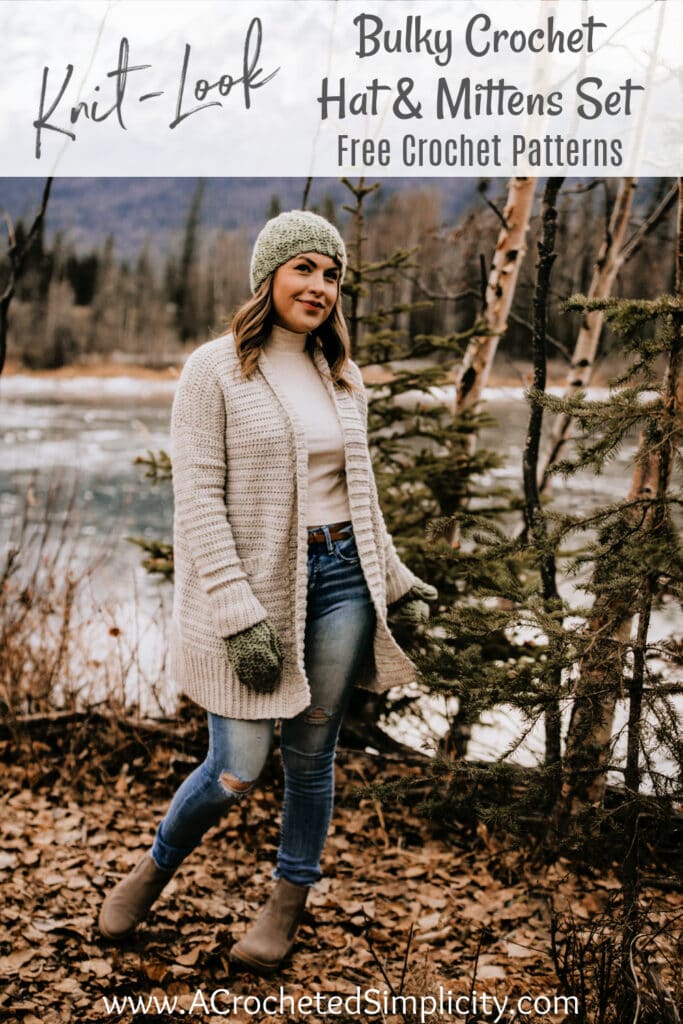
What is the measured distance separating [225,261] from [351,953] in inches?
482

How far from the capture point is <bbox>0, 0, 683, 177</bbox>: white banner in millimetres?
3168

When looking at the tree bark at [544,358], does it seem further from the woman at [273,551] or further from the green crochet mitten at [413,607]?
the woman at [273,551]

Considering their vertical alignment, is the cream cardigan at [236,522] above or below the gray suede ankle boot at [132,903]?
above

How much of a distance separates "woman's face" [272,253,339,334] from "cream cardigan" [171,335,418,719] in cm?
15

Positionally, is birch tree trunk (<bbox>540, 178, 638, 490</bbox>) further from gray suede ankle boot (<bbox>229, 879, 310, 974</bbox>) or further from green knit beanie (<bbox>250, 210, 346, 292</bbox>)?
gray suede ankle boot (<bbox>229, 879, 310, 974</bbox>)

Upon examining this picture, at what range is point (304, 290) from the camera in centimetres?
211

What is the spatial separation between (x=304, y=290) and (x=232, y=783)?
1346mm

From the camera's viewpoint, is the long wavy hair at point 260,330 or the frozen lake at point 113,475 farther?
the frozen lake at point 113,475

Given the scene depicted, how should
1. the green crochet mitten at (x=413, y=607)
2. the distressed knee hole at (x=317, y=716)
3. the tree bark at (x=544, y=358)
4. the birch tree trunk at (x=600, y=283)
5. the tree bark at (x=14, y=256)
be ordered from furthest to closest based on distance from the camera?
the birch tree trunk at (x=600, y=283) → the tree bark at (x=14, y=256) → the tree bark at (x=544, y=358) → the green crochet mitten at (x=413, y=607) → the distressed knee hole at (x=317, y=716)

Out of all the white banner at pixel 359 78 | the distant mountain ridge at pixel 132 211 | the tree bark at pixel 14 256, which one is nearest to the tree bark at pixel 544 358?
the white banner at pixel 359 78

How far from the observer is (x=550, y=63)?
3461 mm

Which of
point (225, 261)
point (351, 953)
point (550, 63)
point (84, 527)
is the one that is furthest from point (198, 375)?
point (225, 261)

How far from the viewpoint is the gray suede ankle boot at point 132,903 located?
2.32 m

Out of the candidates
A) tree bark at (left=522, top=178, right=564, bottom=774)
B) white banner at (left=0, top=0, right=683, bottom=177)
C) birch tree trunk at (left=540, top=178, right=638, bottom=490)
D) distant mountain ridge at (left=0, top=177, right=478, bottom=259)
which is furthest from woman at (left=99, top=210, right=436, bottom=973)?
distant mountain ridge at (left=0, top=177, right=478, bottom=259)
